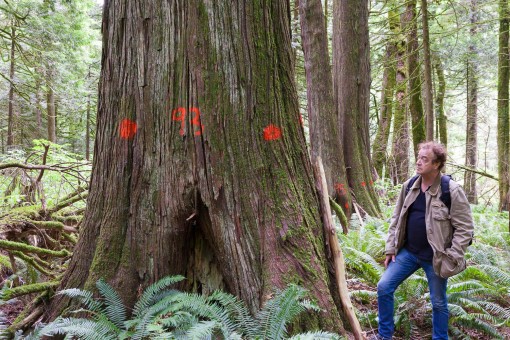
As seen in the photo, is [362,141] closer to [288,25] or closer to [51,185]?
[288,25]

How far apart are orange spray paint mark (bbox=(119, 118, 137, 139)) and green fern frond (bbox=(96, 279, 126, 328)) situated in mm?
1207

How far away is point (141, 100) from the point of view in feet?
10.8

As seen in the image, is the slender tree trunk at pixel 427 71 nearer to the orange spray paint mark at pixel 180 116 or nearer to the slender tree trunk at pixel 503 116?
the slender tree trunk at pixel 503 116

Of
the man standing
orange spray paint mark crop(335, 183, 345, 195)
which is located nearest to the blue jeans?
the man standing

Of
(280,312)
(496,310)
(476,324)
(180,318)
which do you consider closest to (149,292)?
(180,318)

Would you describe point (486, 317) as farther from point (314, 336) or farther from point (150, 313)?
point (150, 313)

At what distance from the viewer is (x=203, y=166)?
313 centimetres

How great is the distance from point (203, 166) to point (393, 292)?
2.32 meters

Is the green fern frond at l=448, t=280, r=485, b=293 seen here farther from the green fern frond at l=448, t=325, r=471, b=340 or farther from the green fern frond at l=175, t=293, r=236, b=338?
the green fern frond at l=175, t=293, r=236, b=338

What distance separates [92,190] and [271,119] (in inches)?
67.1

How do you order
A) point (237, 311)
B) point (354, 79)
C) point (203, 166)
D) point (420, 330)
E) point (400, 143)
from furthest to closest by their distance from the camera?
point (400, 143) < point (354, 79) < point (420, 330) < point (203, 166) < point (237, 311)

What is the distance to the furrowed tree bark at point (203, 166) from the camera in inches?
122

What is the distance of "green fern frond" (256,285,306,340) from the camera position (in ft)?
8.74

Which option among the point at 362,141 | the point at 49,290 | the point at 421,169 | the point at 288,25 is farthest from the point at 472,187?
the point at 49,290
